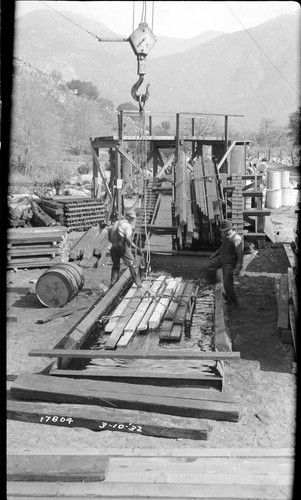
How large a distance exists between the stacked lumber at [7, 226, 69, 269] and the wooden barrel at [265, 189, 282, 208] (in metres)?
11.9

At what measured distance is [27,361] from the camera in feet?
22.9

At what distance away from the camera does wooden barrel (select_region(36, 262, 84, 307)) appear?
30.7 feet

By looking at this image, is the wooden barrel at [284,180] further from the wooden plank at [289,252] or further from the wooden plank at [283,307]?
the wooden plank at [283,307]

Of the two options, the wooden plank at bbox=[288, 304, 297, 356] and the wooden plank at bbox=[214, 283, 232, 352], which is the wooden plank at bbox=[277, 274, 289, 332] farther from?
the wooden plank at bbox=[214, 283, 232, 352]

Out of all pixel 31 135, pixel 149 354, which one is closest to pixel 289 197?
pixel 31 135

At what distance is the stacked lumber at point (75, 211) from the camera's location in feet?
52.3

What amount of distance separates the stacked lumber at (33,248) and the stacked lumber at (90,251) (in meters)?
0.62

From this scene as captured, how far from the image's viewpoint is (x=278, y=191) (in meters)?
21.5

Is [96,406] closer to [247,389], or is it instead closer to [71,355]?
[71,355]

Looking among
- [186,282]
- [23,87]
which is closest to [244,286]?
[186,282]

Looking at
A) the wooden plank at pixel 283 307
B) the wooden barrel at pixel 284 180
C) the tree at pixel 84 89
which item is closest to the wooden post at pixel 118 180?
the wooden barrel at pixel 284 180

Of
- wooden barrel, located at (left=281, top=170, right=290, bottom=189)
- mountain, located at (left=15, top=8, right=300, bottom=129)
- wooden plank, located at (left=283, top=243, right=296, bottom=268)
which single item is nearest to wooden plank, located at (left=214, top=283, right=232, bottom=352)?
wooden plank, located at (left=283, top=243, right=296, bottom=268)

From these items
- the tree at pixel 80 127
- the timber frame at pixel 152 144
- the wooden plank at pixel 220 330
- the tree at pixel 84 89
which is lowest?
the wooden plank at pixel 220 330

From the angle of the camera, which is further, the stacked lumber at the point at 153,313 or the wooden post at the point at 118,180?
the wooden post at the point at 118,180
